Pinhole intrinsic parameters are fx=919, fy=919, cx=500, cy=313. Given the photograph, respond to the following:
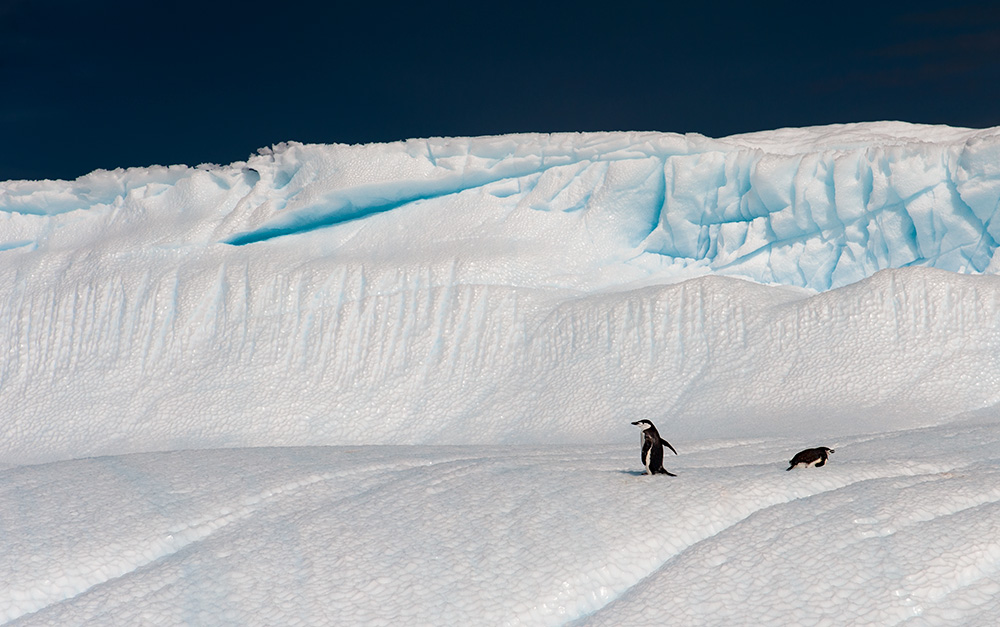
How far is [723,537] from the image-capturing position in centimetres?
516

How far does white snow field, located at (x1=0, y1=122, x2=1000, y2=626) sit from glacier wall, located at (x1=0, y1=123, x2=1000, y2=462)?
46 mm

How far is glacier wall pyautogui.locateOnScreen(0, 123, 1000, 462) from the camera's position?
11164mm

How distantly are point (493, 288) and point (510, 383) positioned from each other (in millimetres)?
1633

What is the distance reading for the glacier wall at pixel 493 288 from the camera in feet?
36.6

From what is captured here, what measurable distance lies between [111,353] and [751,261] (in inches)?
371

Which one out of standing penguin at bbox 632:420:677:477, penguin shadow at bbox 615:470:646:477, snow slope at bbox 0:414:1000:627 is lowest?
snow slope at bbox 0:414:1000:627

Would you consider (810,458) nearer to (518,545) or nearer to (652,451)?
(652,451)

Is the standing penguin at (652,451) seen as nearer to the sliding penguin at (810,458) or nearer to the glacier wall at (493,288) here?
the sliding penguin at (810,458)

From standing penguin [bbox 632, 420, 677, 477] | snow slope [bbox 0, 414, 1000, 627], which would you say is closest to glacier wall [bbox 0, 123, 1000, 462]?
standing penguin [bbox 632, 420, 677, 477]

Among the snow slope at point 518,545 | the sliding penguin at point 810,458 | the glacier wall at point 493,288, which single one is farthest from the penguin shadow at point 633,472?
the glacier wall at point 493,288

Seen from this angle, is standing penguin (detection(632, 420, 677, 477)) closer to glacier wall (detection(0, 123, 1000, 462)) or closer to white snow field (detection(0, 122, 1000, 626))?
white snow field (detection(0, 122, 1000, 626))

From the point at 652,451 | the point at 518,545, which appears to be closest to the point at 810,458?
the point at 652,451

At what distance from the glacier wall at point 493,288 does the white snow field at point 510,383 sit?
1.8 inches

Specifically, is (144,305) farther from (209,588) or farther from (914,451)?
(914,451)
